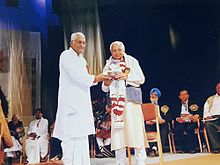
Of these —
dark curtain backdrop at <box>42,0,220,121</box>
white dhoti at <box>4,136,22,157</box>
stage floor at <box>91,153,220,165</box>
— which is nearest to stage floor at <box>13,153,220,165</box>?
stage floor at <box>91,153,220,165</box>

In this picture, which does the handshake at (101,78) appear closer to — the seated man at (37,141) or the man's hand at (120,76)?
the man's hand at (120,76)

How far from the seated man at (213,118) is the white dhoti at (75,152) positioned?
2988 millimetres

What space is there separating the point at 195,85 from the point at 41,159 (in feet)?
9.70

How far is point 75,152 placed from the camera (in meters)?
4.47

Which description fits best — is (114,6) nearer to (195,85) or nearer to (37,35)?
(37,35)

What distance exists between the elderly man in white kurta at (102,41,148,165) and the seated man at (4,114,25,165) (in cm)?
221

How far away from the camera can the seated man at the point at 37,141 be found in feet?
21.9

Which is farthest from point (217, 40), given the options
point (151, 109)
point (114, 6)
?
point (151, 109)

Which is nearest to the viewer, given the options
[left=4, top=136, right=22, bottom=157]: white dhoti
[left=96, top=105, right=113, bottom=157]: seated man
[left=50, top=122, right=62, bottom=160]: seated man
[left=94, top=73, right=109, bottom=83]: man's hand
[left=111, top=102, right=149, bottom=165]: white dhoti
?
[left=94, top=73, right=109, bottom=83]: man's hand

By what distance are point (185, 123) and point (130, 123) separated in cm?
240

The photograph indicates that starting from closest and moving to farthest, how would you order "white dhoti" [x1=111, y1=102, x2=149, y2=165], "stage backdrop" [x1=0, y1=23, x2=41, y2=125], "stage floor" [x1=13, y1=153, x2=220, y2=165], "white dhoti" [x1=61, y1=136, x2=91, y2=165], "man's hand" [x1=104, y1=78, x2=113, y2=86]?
"white dhoti" [x1=61, y1=136, x2=91, y2=165] < "white dhoti" [x1=111, y1=102, x2=149, y2=165] < "man's hand" [x1=104, y1=78, x2=113, y2=86] < "stage floor" [x1=13, y1=153, x2=220, y2=165] < "stage backdrop" [x1=0, y1=23, x2=41, y2=125]

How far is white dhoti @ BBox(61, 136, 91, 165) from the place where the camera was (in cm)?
446

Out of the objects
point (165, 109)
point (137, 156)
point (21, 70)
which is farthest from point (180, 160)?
point (21, 70)

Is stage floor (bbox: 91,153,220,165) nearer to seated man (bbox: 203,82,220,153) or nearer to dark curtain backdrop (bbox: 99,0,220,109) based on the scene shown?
seated man (bbox: 203,82,220,153)
